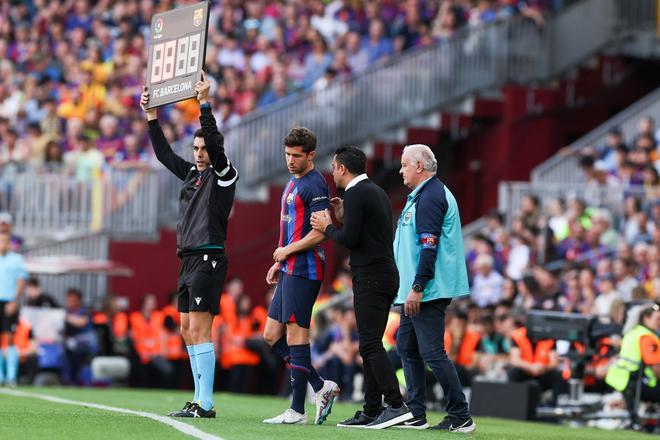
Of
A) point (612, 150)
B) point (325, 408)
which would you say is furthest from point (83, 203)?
point (325, 408)

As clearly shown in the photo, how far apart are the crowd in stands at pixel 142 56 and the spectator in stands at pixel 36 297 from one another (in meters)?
3.34

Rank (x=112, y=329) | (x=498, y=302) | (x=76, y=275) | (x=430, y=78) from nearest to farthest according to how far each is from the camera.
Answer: (x=498, y=302) < (x=112, y=329) < (x=76, y=275) < (x=430, y=78)

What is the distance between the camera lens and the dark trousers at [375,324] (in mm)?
12250

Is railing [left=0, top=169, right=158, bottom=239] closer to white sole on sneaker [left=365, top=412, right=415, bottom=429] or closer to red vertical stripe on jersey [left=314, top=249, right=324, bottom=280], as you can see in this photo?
red vertical stripe on jersey [left=314, top=249, right=324, bottom=280]

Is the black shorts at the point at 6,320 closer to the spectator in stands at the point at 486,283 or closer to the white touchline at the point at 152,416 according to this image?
the white touchline at the point at 152,416

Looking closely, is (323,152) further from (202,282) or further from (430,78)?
(202,282)

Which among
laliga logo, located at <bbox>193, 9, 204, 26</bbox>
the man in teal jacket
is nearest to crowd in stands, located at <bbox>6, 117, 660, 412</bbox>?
the man in teal jacket

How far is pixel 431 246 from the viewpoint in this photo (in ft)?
40.4

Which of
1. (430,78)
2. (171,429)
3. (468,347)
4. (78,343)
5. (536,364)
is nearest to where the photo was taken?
(171,429)

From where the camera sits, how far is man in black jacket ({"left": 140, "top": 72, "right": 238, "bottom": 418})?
12.4m

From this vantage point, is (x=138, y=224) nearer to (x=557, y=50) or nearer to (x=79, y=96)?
(x=79, y=96)

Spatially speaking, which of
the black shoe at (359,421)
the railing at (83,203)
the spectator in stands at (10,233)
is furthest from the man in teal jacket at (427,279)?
the railing at (83,203)

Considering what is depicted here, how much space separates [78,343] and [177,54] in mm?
11047

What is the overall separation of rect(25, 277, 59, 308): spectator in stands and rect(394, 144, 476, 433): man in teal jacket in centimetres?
1184
